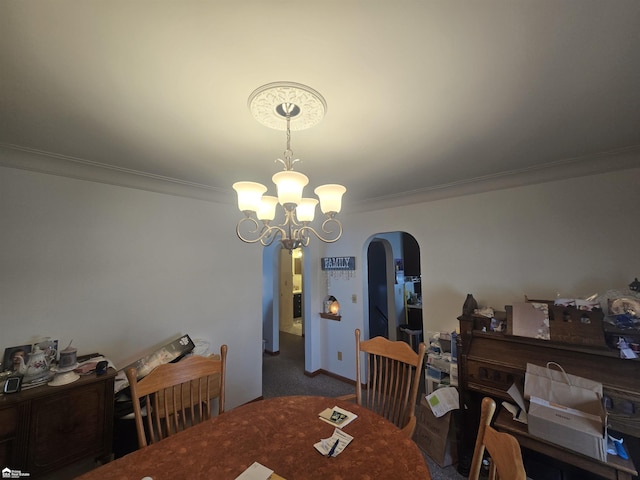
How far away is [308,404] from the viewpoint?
152 cm

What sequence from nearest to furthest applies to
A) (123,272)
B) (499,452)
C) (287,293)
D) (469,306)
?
(499,452) → (123,272) → (469,306) → (287,293)

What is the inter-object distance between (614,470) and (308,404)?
5.49ft

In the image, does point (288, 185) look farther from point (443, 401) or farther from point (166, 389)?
point (443, 401)

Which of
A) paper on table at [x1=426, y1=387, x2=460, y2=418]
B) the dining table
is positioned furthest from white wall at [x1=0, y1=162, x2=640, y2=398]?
the dining table

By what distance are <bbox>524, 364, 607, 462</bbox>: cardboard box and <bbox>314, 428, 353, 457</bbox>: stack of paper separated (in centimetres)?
127

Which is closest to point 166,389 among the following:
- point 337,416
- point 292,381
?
point 337,416

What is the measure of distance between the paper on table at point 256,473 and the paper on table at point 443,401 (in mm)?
1737

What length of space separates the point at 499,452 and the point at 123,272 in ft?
9.07

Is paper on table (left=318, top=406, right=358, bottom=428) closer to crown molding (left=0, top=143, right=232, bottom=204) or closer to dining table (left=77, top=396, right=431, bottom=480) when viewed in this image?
Answer: dining table (left=77, top=396, right=431, bottom=480)

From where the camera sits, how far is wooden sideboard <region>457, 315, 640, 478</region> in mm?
1500

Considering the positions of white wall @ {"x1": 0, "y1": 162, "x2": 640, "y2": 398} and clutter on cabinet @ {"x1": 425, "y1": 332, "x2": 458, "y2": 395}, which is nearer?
white wall @ {"x1": 0, "y1": 162, "x2": 640, "y2": 398}

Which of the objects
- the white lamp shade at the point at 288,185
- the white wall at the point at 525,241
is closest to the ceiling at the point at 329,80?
the white wall at the point at 525,241

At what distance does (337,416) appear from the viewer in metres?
1.37

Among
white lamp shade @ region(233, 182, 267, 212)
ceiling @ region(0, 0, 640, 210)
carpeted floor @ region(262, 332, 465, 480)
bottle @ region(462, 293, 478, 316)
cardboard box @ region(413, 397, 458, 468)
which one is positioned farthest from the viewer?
carpeted floor @ region(262, 332, 465, 480)
